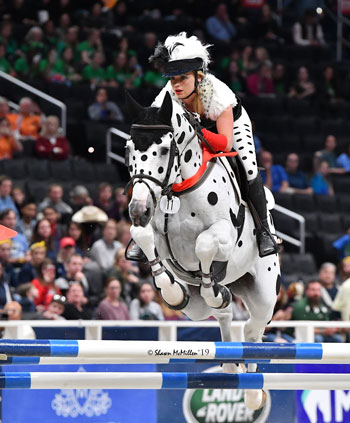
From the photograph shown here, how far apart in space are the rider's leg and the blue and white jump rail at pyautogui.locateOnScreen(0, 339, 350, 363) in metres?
0.88

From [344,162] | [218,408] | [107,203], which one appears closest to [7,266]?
[107,203]

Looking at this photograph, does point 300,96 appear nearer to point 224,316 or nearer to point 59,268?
point 59,268

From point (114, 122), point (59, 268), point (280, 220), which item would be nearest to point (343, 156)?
point (280, 220)

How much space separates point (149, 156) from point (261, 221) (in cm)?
115

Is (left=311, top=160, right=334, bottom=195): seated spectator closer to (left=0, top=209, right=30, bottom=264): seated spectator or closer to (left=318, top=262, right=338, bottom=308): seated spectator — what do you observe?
(left=318, top=262, right=338, bottom=308): seated spectator

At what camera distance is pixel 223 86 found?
6684 millimetres

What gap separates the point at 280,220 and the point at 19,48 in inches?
175

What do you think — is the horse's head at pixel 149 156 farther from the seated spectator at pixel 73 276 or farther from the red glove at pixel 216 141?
the seated spectator at pixel 73 276

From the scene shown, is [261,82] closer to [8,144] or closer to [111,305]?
[8,144]

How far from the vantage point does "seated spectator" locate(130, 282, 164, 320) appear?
1046 cm

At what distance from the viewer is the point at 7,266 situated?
1045cm

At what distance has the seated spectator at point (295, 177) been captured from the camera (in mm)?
14602

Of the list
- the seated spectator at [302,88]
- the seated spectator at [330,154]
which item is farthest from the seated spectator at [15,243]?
the seated spectator at [302,88]

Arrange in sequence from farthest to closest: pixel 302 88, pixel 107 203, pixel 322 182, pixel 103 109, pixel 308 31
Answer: pixel 308 31 < pixel 302 88 < pixel 322 182 < pixel 103 109 < pixel 107 203
